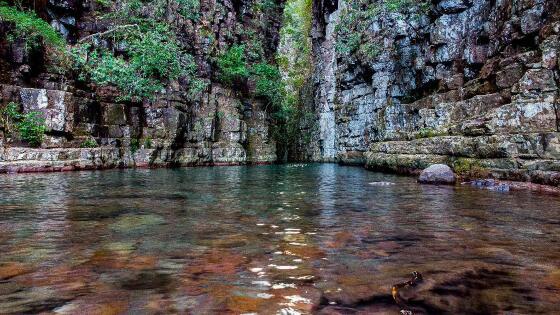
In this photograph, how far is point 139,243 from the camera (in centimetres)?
366

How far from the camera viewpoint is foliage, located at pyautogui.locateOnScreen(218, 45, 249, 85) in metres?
31.7

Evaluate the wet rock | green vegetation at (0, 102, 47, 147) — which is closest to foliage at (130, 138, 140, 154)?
green vegetation at (0, 102, 47, 147)

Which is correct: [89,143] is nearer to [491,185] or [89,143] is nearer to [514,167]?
[491,185]

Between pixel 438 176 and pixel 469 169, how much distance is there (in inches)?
48.2

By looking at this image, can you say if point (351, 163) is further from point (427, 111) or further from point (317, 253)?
point (317, 253)

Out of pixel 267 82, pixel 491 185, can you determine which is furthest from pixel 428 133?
pixel 267 82

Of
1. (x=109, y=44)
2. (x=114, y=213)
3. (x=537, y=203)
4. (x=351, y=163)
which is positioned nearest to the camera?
(x=114, y=213)

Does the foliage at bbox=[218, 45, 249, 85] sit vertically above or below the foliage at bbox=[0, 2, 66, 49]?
above

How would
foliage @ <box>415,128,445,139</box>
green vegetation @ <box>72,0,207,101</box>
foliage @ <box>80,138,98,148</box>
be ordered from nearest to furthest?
1. foliage @ <box>415,128,445,139</box>
2. foliage @ <box>80,138,98,148</box>
3. green vegetation @ <box>72,0,207,101</box>

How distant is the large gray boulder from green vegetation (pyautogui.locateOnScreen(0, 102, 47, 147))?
17.2 meters

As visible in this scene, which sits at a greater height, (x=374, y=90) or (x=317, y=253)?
(x=374, y=90)

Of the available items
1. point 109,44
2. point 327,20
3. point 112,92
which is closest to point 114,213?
point 112,92

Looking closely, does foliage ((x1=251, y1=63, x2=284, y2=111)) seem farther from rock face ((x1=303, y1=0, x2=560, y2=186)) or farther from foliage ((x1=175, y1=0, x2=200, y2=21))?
foliage ((x1=175, y1=0, x2=200, y2=21))

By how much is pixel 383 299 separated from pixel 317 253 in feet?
3.89
